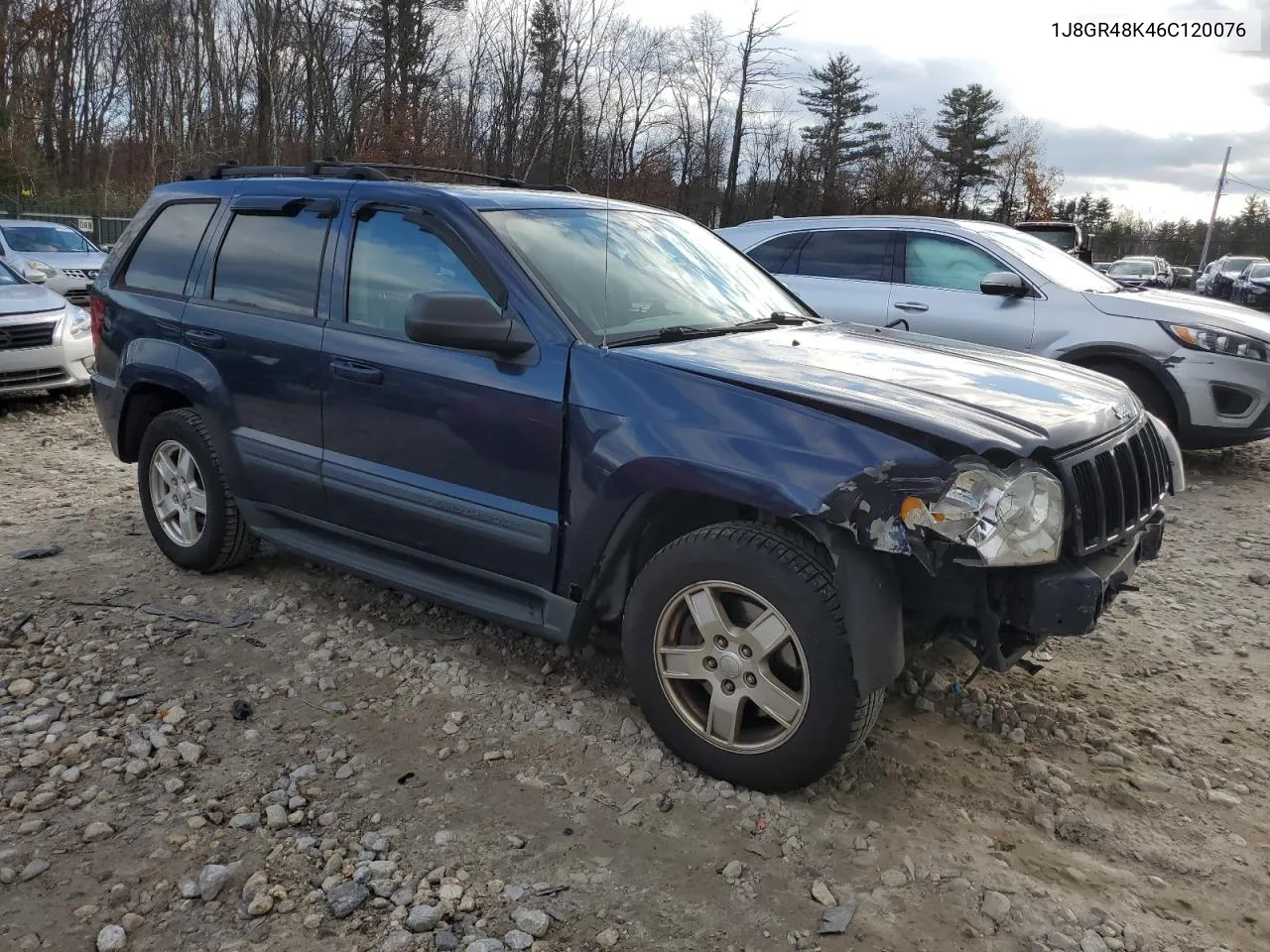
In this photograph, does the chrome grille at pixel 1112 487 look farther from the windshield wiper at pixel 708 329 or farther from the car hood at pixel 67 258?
the car hood at pixel 67 258

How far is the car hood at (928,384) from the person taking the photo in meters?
2.59

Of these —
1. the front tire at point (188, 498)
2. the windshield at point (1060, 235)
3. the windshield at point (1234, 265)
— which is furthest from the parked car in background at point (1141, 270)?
the front tire at point (188, 498)

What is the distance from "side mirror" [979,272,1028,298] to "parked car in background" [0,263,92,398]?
296 inches

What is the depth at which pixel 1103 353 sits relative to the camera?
22.0ft

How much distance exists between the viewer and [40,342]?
27.7 ft

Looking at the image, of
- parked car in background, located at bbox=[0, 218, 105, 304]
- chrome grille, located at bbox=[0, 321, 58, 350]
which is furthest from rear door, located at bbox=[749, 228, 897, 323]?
parked car in background, located at bbox=[0, 218, 105, 304]

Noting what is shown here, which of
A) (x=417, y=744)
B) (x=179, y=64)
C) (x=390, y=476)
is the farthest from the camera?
(x=179, y=64)

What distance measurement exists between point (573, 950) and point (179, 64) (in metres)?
42.9

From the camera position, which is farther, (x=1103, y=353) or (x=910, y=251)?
(x=910, y=251)

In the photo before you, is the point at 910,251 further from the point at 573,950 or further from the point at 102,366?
the point at 573,950

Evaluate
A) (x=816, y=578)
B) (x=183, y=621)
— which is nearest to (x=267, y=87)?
(x=183, y=621)

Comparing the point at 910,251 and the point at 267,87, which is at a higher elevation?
the point at 267,87

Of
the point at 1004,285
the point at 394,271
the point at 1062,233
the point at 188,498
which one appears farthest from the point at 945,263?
the point at 1062,233

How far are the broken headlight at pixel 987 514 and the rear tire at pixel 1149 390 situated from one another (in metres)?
4.74
